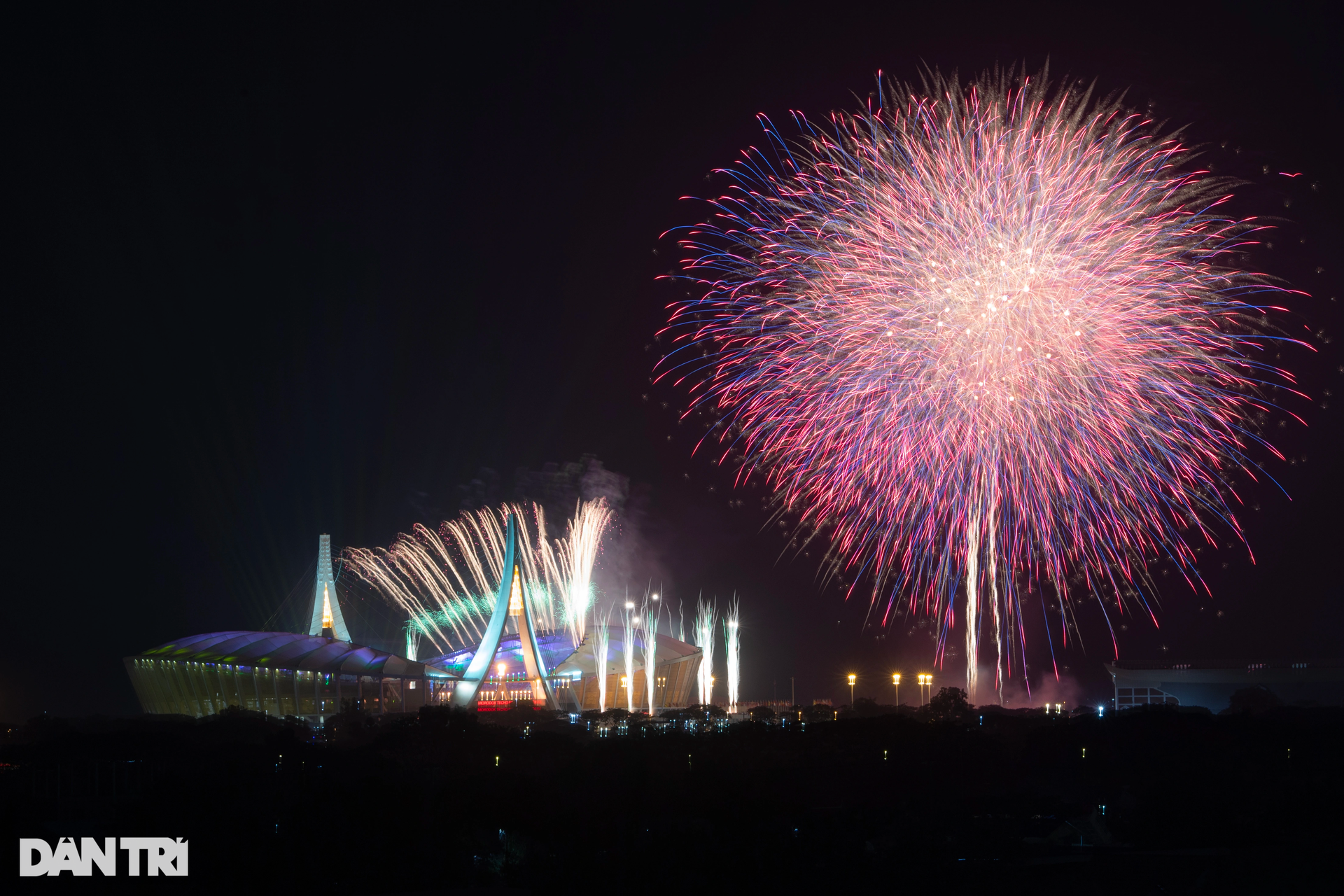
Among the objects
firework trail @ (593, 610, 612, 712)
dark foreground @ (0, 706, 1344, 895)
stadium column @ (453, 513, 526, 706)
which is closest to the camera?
dark foreground @ (0, 706, 1344, 895)

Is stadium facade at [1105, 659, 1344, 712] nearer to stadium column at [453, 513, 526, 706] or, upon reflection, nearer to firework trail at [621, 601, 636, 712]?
firework trail at [621, 601, 636, 712]

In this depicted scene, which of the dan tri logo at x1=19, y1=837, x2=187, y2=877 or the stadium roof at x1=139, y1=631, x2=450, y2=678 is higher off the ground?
the stadium roof at x1=139, y1=631, x2=450, y2=678

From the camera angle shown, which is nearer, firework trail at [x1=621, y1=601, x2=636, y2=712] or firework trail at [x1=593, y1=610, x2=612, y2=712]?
firework trail at [x1=621, y1=601, x2=636, y2=712]

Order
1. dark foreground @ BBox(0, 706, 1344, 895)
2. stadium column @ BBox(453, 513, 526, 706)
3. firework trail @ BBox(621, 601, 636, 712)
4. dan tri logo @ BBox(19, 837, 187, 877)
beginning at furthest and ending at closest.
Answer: firework trail @ BBox(621, 601, 636, 712), stadium column @ BBox(453, 513, 526, 706), dark foreground @ BBox(0, 706, 1344, 895), dan tri logo @ BBox(19, 837, 187, 877)

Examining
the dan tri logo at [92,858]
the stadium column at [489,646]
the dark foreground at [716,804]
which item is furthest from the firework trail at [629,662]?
the dan tri logo at [92,858]

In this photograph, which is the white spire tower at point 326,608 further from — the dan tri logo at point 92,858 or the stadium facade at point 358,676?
the dan tri logo at point 92,858

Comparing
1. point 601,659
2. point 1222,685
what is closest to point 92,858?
point 601,659

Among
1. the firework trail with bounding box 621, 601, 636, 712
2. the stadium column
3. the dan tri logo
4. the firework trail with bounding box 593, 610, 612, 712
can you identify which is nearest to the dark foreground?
the dan tri logo

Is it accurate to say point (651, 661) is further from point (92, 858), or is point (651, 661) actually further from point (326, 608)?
point (92, 858)
